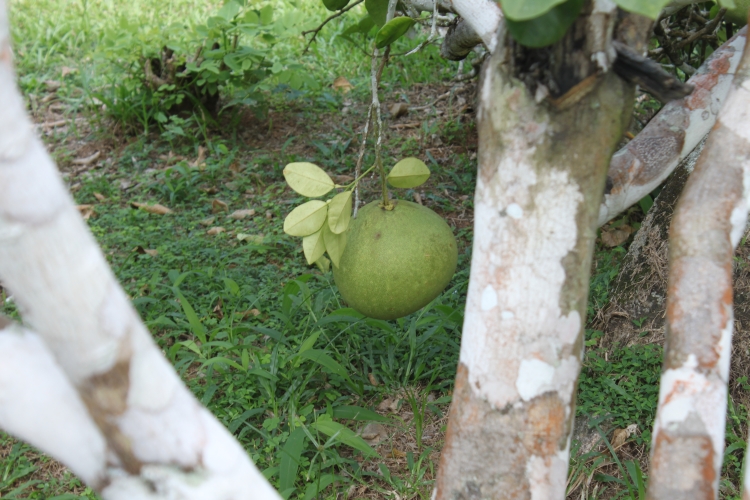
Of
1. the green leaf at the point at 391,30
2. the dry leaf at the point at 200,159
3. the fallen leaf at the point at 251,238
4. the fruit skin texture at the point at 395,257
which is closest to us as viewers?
the green leaf at the point at 391,30

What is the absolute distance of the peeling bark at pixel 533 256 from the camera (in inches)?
34.0

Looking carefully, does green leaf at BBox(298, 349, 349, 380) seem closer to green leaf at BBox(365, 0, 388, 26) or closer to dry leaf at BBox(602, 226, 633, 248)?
green leaf at BBox(365, 0, 388, 26)

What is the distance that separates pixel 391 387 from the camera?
217cm

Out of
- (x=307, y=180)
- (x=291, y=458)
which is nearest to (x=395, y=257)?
(x=307, y=180)

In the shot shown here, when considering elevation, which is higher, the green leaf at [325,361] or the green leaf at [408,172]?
the green leaf at [408,172]

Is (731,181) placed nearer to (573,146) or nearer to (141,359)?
(573,146)

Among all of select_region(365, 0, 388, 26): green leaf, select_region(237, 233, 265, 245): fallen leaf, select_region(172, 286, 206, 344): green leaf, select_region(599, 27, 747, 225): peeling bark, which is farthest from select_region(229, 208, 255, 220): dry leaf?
select_region(599, 27, 747, 225): peeling bark

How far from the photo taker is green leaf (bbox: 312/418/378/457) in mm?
1831

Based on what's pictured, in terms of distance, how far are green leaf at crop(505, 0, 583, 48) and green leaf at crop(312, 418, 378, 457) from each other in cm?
127

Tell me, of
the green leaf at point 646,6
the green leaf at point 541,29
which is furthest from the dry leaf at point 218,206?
the green leaf at point 646,6

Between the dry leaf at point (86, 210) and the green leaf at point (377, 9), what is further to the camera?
the dry leaf at point (86, 210)

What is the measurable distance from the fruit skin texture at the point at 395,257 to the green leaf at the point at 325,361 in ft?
1.53

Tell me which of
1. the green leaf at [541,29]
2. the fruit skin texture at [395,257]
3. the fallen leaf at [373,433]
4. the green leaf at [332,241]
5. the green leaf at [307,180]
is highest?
the green leaf at [541,29]

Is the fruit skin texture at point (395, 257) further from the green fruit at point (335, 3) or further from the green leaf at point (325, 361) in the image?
the green fruit at point (335, 3)
